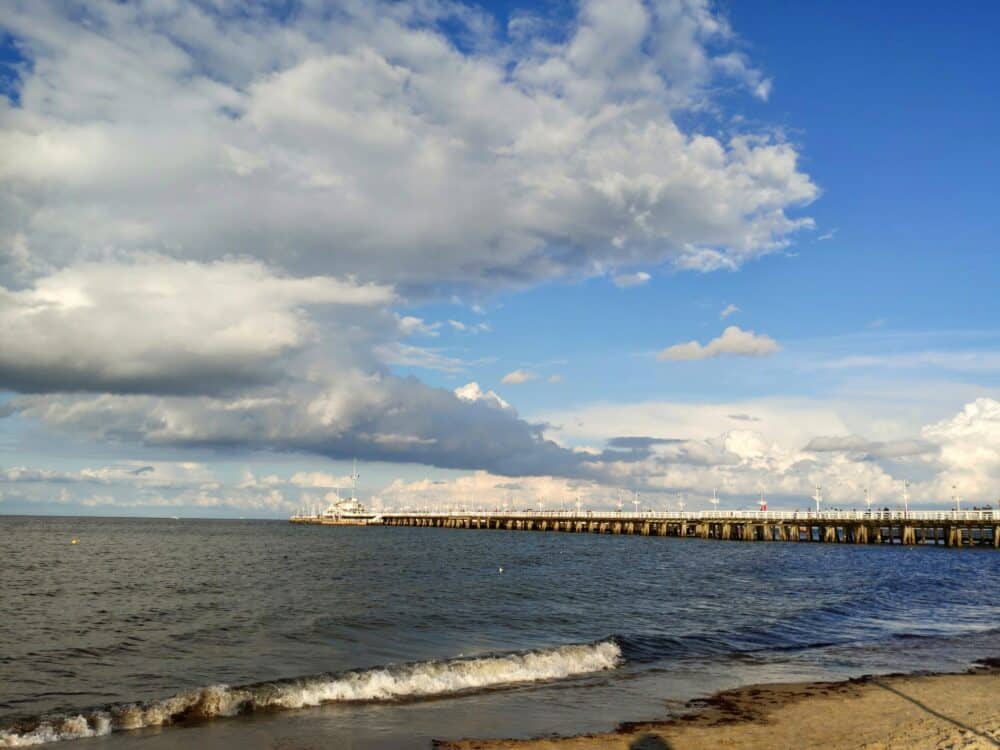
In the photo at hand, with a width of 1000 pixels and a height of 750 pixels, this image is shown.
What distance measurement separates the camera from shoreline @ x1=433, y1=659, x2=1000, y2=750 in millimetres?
14289

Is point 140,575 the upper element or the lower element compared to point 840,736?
lower

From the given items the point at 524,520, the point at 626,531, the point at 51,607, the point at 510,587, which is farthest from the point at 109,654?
the point at 524,520

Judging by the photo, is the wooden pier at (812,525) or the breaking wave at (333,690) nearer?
the breaking wave at (333,690)

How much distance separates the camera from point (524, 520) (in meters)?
153

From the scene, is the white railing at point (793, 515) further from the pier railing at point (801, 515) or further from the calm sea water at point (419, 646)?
the calm sea water at point (419, 646)

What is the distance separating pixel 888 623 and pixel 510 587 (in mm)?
20474

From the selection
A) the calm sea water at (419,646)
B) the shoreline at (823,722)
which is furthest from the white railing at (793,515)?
the shoreline at (823,722)

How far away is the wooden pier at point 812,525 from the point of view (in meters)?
88.1

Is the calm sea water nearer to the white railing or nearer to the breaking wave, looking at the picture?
the breaking wave

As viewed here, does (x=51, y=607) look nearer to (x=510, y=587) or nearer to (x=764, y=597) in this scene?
(x=510, y=587)

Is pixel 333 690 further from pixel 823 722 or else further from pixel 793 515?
pixel 793 515

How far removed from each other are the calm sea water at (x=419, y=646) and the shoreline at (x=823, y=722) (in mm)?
1104

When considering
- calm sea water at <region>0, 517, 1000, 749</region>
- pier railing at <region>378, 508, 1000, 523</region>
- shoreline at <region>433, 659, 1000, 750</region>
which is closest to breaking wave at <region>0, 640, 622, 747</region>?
calm sea water at <region>0, 517, 1000, 749</region>

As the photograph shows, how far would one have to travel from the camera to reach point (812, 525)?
97.4 meters
